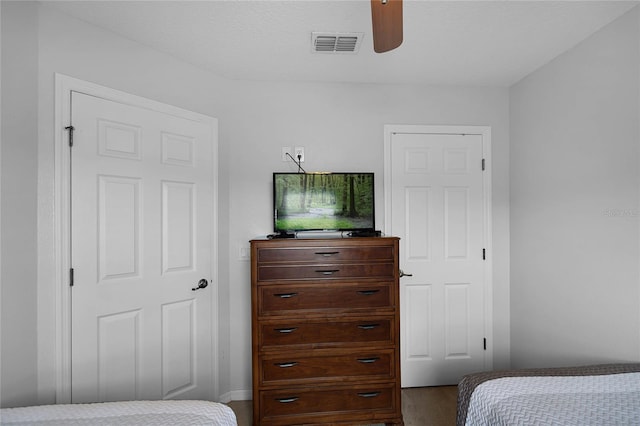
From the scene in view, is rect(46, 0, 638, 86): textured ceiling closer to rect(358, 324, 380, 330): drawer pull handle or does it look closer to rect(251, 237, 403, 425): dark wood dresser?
rect(251, 237, 403, 425): dark wood dresser

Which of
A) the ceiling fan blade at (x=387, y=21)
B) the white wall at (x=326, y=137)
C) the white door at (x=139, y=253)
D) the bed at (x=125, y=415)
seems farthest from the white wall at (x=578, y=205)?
the white door at (x=139, y=253)

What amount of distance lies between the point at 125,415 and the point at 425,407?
2.02m

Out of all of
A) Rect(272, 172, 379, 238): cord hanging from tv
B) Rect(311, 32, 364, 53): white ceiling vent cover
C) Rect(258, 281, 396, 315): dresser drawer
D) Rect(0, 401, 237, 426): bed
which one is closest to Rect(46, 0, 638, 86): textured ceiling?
Rect(311, 32, 364, 53): white ceiling vent cover

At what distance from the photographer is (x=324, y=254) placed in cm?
217

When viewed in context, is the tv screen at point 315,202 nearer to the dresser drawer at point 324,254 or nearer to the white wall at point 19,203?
the dresser drawer at point 324,254

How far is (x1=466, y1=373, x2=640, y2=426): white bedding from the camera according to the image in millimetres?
1186

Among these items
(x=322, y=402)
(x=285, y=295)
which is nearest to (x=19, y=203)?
(x=285, y=295)

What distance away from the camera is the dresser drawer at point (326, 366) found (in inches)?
83.2

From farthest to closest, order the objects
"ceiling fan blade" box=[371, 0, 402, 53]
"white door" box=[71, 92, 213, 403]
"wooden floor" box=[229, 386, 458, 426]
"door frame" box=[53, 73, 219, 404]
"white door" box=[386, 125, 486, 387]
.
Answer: "white door" box=[386, 125, 486, 387]
"wooden floor" box=[229, 386, 458, 426]
"white door" box=[71, 92, 213, 403]
"door frame" box=[53, 73, 219, 404]
"ceiling fan blade" box=[371, 0, 402, 53]

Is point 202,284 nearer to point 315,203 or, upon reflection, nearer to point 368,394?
point 315,203

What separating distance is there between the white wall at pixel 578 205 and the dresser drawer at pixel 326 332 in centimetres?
115

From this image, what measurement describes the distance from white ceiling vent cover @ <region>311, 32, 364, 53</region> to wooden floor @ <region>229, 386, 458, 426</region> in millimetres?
2467

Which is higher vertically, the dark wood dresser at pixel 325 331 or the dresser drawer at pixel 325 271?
the dresser drawer at pixel 325 271

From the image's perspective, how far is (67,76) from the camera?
1.79 meters
